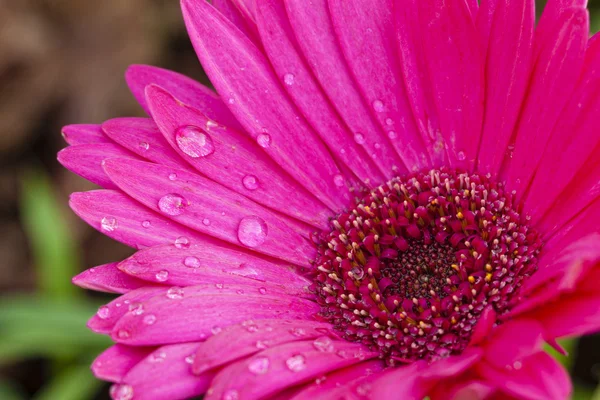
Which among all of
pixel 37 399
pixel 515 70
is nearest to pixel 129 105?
pixel 37 399

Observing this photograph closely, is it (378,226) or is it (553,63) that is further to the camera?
(378,226)

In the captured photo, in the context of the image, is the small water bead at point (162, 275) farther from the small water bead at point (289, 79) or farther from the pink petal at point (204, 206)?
the small water bead at point (289, 79)

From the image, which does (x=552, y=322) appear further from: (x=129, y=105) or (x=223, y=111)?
(x=129, y=105)

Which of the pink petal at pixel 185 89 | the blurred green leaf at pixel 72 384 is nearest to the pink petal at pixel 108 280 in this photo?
the pink petal at pixel 185 89

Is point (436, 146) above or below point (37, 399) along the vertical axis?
above

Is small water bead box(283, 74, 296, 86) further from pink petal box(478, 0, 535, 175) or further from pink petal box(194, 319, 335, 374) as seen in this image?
pink petal box(194, 319, 335, 374)

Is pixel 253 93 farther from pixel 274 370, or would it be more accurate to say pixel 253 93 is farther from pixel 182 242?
pixel 274 370

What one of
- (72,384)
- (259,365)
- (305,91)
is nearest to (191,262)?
(259,365)
